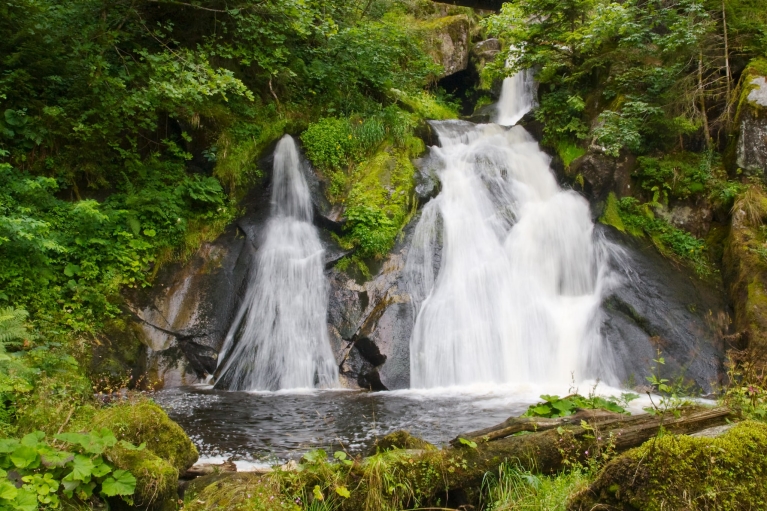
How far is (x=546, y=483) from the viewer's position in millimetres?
3219

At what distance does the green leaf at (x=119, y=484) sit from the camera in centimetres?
295

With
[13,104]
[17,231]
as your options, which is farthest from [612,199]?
[13,104]

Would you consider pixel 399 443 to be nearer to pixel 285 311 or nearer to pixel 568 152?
pixel 285 311

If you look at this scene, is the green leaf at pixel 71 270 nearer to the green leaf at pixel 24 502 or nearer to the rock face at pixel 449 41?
the green leaf at pixel 24 502

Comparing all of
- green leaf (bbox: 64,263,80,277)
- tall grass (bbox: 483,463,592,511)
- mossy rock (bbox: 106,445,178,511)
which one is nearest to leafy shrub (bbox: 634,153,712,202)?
tall grass (bbox: 483,463,592,511)

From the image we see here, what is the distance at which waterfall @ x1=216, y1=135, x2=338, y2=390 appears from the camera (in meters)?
8.18

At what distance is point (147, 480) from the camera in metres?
3.20

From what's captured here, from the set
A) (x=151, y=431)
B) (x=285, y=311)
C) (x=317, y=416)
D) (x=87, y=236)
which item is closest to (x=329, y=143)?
(x=285, y=311)

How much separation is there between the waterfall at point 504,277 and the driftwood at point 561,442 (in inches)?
125

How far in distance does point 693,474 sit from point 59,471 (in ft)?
11.2

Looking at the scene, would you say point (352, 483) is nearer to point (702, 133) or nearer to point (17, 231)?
point (17, 231)

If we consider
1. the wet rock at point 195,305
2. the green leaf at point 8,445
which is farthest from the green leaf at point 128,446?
the wet rock at point 195,305

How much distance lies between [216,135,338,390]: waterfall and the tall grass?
5.06 m

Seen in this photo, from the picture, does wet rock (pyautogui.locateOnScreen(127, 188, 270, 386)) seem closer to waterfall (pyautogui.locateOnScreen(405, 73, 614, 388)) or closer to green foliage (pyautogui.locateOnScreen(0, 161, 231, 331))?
green foliage (pyautogui.locateOnScreen(0, 161, 231, 331))
